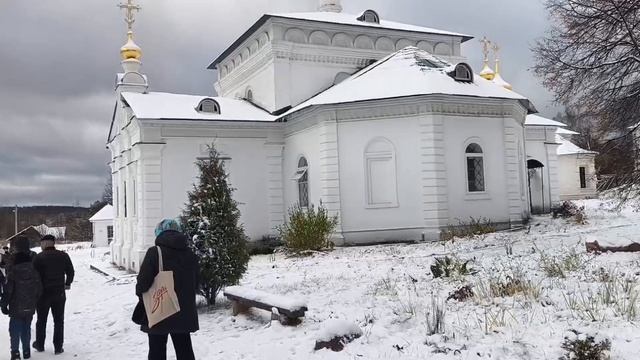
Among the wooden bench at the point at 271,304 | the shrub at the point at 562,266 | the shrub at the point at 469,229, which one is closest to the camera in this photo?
the wooden bench at the point at 271,304

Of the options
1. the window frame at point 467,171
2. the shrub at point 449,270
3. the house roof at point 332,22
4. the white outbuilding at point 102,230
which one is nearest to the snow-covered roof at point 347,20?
the house roof at point 332,22

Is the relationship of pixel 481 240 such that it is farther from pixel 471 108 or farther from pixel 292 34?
pixel 292 34

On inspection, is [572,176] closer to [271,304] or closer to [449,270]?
[449,270]

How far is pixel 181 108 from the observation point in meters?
22.8

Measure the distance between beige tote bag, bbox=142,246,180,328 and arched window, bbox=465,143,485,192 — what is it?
16.4 metres

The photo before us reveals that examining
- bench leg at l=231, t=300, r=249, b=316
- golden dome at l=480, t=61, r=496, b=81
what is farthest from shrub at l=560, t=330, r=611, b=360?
golden dome at l=480, t=61, r=496, b=81

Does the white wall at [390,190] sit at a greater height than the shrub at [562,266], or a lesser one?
greater

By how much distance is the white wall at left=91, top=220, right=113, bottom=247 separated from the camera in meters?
45.0

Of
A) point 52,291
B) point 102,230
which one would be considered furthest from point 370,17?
point 102,230

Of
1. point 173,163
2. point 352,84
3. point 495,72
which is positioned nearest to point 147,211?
point 173,163

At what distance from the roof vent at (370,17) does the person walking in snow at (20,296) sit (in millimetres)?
21293

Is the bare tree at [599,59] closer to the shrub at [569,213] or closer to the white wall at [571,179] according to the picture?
the shrub at [569,213]

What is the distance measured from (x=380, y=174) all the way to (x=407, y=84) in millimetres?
3229

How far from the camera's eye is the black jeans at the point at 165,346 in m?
6.12
